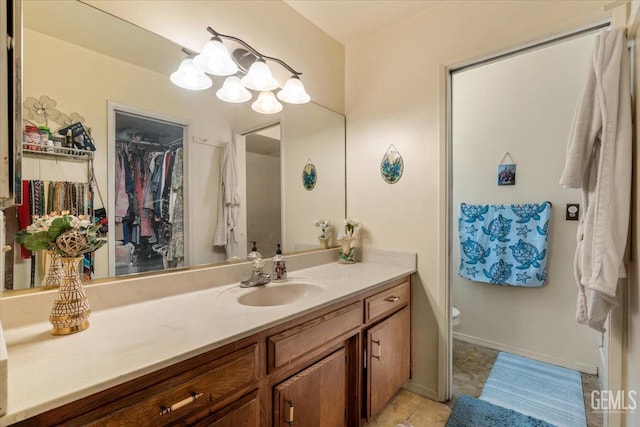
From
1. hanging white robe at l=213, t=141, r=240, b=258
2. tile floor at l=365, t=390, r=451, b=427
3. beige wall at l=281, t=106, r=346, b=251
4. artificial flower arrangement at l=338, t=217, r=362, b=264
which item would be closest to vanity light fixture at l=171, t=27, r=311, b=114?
beige wall at l=281, t=106, r=346, b=251

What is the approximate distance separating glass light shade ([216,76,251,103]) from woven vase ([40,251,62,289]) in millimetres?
997

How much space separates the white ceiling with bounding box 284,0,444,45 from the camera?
5.86 ft

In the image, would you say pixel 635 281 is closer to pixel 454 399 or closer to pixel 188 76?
pixel 454 399

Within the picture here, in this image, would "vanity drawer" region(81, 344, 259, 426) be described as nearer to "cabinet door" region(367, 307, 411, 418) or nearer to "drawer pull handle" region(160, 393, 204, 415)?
"drawer pull handle" region(160, 393, 204, 415)

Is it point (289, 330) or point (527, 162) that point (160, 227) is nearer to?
point (289, 330)

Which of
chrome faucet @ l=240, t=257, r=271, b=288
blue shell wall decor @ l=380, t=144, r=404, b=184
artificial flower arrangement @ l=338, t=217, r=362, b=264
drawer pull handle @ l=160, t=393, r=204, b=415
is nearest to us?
drawer pull handle @ l=160, t=393, r=204, b=415

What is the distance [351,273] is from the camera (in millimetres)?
1745

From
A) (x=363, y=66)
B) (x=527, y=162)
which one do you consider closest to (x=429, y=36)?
(x=363, y=66)

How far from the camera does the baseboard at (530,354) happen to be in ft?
6.80

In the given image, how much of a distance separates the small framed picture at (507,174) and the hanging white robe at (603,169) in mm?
1173

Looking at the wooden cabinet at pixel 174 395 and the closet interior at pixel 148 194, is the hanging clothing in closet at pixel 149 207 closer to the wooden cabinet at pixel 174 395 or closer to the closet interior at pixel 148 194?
the closet interior at pixel 148 194

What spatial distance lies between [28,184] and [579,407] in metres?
2.89

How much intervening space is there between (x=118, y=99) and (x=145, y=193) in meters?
0.39

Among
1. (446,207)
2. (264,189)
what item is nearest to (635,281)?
(446,207)
